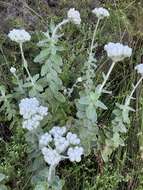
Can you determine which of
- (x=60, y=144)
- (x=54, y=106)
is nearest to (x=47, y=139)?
(x=60, y=144)

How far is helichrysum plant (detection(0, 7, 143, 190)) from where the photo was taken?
198 centimetres

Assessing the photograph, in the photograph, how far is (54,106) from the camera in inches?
90.6

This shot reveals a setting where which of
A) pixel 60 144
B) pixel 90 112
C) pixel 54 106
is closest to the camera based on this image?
pixel 60 144

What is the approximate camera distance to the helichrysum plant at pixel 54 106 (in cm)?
198

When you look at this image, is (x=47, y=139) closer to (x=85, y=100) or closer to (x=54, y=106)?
(x=85, y=100)

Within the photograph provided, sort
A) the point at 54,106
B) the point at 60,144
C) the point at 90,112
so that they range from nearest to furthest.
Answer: the point at 60,144 < the point at 90,112 < the point at 54,106

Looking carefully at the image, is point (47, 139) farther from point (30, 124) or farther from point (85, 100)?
point (85, 100)

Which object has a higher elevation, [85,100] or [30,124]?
[85,100]

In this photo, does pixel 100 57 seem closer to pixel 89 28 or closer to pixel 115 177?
pixel 89 28

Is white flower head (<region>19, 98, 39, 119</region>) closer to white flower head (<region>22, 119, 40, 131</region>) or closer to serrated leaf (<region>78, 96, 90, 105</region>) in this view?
white flower head (<region>22, 119, 40, 131</region>)

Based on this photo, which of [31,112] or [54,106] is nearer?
[31,112]

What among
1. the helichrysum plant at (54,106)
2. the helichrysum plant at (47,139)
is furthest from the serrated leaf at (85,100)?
the helichrysum plant at (47,139)

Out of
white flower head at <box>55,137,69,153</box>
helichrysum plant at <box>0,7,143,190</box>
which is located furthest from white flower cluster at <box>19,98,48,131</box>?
white flower head at <box>55,137,69,153</box>

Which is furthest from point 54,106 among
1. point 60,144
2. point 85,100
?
point 60,144
